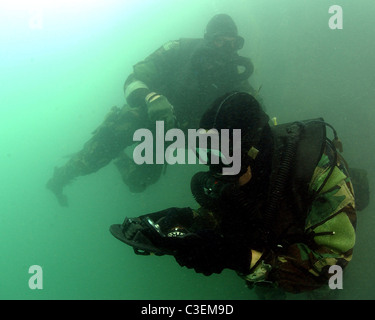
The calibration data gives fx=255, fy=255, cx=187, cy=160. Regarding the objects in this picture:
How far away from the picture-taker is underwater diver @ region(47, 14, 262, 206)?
12.2ft

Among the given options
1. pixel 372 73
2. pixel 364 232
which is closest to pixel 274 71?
pixel 372 73

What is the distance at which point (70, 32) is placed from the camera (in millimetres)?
32469

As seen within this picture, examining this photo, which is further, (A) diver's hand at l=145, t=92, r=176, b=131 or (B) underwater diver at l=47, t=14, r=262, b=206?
(B) underwater diver at l=47, t=14, r=262, b=206

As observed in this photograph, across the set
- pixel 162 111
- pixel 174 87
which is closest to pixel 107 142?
pixel 174 87

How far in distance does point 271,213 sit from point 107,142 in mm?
4190

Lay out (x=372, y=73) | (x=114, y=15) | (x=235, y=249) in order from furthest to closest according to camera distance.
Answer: (x=114, y=15) < (x=372, y=73) < (x=235, y=249)

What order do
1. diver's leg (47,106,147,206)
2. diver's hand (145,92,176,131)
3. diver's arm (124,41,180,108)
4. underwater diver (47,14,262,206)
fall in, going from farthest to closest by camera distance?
diver's leg (47,106,147,206) < diver's arm (124,41,180,108) < underwater diver (47,14,262,206) < diver's hand (145,92,176,131)

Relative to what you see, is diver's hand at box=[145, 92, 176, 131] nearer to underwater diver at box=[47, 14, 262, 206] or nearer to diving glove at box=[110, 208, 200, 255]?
underwater diver at box=[47, 14, 262, 206]

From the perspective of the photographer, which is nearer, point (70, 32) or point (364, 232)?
point (364, 232)

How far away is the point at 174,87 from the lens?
4.35 m

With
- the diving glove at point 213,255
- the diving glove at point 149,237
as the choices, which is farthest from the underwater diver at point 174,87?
the diving glove at point 213,255

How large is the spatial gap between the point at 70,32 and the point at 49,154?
17.8m

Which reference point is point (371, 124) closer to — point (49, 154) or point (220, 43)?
point (220, 43)

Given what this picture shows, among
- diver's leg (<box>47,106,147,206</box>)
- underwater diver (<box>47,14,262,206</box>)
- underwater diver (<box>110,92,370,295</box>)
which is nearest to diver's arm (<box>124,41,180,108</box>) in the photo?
underwater diver (<box>47,14,262,206</box>)
